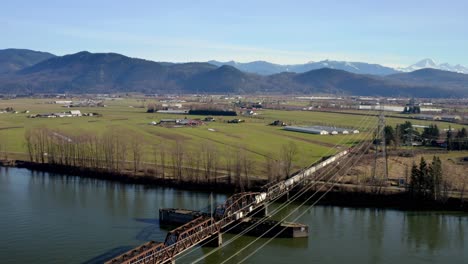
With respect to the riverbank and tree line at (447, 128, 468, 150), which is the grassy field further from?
tree line at (447, 128, 468, 150)

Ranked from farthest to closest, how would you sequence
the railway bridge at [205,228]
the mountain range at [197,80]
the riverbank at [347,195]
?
the mountain range at [197,80]
the riverbank at [347,195]
the railway bridge at [205,228]

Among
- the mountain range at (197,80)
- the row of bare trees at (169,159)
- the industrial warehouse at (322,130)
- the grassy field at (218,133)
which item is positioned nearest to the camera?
the row of bare trees at (169,159)

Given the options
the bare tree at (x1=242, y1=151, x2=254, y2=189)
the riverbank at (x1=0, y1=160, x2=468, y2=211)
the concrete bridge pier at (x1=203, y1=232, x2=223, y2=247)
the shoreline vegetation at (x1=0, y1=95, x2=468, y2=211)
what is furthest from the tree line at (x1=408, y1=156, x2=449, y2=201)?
the concrete bridge pier at (x1=203, y1=232, x2=223, y2=247)

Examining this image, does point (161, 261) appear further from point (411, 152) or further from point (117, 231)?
point (411, 152)

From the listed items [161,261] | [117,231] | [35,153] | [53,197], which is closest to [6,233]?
[117,231]

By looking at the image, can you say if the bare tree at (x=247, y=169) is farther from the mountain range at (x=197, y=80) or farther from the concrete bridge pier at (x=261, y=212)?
the mountain range at (x=197, y=80)

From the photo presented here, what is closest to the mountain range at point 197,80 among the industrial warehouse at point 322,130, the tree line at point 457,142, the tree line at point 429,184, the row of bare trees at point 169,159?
the industrial warehouse at point 322,130
